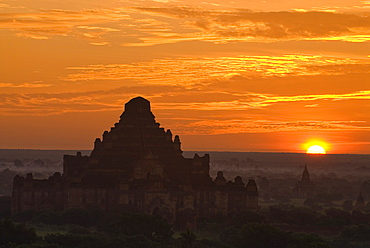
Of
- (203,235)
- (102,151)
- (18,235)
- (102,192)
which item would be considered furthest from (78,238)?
(102,151)

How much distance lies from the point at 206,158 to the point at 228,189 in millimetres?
6892

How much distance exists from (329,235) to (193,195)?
16647 millimetres

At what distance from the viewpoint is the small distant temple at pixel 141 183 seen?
117 m

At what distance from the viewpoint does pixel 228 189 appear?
406ft

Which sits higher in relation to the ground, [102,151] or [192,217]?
[102,151]

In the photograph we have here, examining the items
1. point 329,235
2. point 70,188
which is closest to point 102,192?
point 70,188

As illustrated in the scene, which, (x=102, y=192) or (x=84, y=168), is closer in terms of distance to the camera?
(x=102, y=192)

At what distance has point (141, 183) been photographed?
119 m

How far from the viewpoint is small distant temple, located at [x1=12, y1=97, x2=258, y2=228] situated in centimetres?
11725

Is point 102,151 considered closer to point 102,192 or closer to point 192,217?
point 102,192

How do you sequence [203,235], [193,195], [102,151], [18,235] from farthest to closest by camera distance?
[102,151]
[193,195]
[203,235]
[18,235]

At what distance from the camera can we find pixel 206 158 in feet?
424

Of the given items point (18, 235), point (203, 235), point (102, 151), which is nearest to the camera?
point (18, 235)

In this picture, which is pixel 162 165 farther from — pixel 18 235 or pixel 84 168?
pixel 18 235
